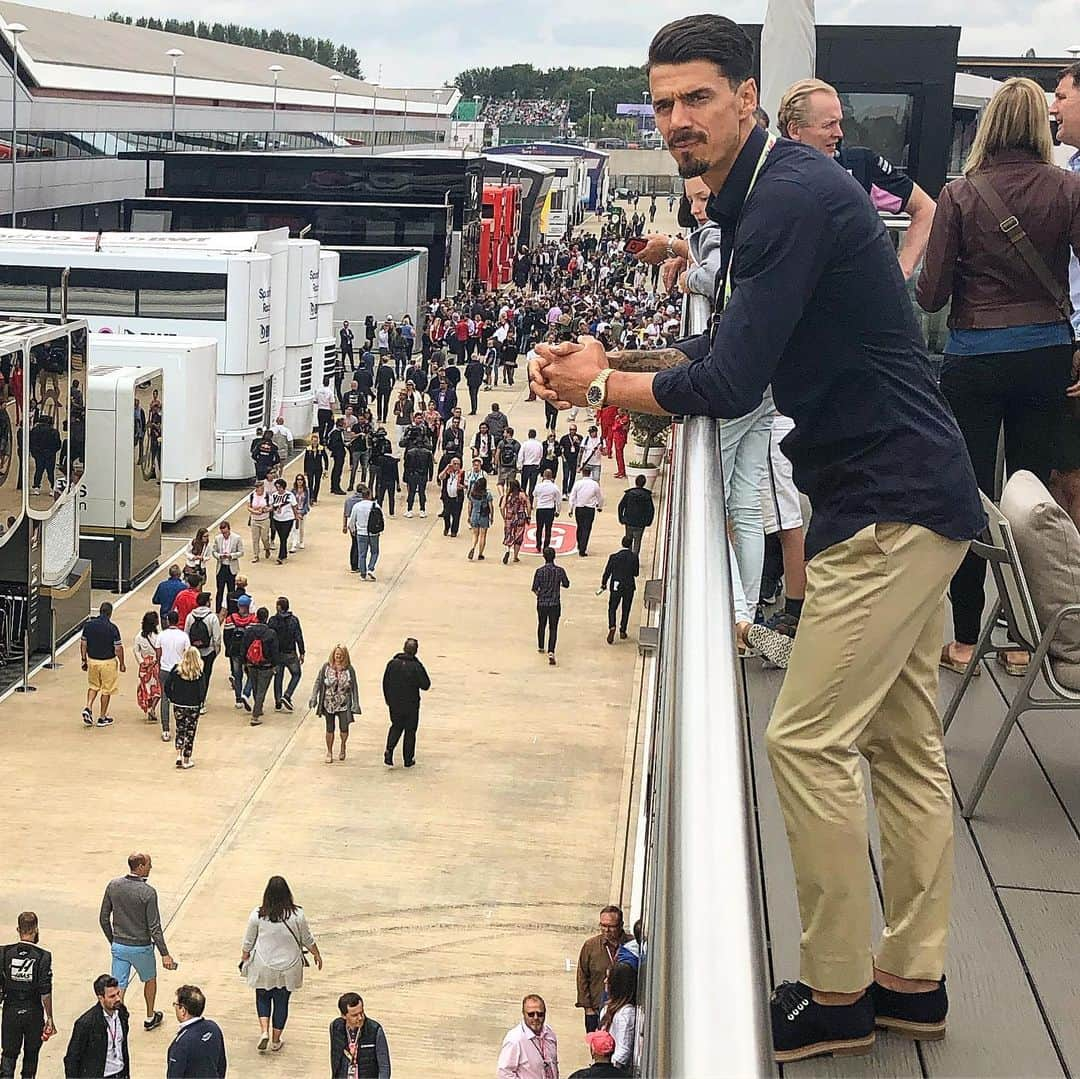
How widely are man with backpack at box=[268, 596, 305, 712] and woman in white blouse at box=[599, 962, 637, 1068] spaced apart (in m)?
11.0

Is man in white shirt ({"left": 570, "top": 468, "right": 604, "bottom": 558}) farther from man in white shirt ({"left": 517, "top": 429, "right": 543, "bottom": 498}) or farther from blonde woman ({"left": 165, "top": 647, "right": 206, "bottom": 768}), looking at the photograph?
blonde woman ({"left": 165, "top": 647, "right": 206, "bottom": 768})

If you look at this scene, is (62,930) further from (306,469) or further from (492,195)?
(492,195)

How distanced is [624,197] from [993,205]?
122721 millimetres

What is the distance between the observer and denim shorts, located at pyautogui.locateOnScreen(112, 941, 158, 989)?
1160cm

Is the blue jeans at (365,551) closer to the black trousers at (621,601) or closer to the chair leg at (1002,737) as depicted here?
the black trousers at (621,601)

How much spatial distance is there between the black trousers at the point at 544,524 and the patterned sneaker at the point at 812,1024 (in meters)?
22.9

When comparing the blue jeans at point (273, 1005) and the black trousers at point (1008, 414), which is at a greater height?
the black trousers at point (1008, 414)

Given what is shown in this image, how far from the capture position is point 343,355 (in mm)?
43312

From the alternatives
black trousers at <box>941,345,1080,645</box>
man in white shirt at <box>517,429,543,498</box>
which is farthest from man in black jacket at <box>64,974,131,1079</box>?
man in white shirt at <box>517,429,543,498</box>

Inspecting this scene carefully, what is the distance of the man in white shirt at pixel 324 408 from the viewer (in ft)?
109

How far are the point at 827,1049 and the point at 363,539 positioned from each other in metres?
22.9

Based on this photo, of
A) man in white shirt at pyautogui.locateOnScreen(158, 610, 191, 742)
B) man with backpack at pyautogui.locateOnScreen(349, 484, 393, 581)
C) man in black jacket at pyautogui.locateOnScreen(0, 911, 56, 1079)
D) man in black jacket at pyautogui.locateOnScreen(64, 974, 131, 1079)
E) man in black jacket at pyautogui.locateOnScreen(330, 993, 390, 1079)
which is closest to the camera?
man in black jacket at pyautogui.locateOnScreen(330, 993, 390, 1079)

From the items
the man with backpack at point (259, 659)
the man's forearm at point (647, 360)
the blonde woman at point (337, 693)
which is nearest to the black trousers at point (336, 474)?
the man with backpack at point (259, 659)

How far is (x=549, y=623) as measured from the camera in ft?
71.5
